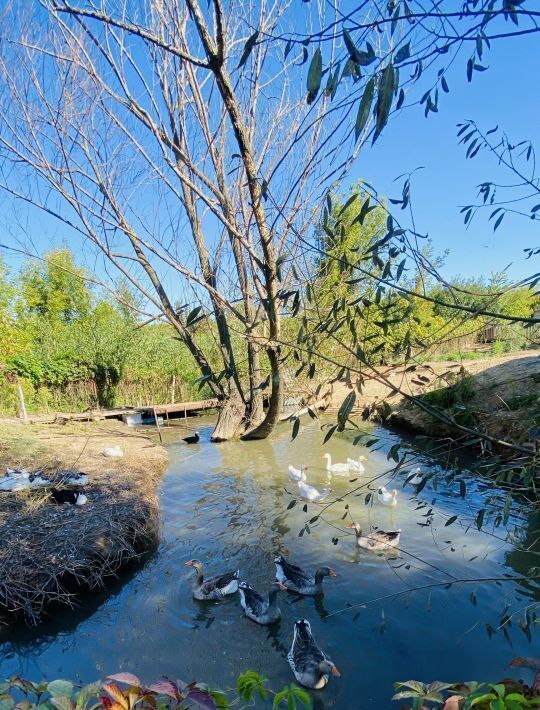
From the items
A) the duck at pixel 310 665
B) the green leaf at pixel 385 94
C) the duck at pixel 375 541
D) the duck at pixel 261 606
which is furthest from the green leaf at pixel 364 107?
the duck at pixel 375 541

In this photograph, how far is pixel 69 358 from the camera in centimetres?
1877

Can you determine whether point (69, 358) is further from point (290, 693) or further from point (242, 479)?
point (290, 693)

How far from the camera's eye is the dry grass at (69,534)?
4.62m

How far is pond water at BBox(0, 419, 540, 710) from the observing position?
373cm

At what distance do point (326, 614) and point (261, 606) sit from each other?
0.69 meters

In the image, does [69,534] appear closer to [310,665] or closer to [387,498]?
[310,665]

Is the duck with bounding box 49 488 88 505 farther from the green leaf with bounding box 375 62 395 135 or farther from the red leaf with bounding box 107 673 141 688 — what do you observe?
the green leaf with bounding box 375 62 395 135

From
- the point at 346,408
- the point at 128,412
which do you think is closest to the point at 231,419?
the point at 128,412

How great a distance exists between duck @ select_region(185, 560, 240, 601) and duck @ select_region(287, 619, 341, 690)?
1257mm

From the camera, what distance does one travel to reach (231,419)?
12.0 m

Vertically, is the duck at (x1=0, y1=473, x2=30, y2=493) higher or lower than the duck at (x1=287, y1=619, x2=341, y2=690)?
higher

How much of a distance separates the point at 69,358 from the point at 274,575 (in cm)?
1588

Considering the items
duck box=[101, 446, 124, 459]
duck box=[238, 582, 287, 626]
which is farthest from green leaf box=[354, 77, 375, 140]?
duck box=[101, 446, 124, 459]

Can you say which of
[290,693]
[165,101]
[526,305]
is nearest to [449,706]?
[290,693]
